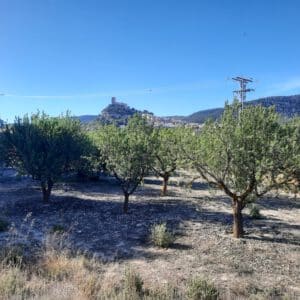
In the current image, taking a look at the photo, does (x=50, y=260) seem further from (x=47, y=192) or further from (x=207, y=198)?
(x=207, y=198)

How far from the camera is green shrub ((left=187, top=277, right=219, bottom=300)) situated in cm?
737

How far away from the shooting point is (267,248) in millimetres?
11500

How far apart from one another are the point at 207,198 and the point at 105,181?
1071 centimetres

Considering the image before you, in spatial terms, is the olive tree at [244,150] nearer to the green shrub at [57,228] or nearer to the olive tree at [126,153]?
the olive tree at [126,153]

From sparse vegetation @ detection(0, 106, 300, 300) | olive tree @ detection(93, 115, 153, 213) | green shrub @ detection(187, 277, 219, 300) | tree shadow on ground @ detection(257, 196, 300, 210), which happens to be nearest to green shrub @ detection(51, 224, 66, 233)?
sparse vegetation @ detection(0, 106, 300, 300)

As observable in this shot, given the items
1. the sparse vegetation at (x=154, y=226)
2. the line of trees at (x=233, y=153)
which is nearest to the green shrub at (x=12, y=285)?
the sparse vegetation at (x=154, y=226)

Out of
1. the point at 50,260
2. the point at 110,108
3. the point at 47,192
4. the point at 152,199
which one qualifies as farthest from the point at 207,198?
the point at 110,108

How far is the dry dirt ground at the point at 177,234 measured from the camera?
941 centimetres

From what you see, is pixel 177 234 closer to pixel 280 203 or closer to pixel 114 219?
pixel 114 219

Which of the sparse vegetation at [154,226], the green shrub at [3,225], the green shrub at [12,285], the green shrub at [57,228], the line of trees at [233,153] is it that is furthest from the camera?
the green shrub at [3,225]

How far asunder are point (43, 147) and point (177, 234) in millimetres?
9322

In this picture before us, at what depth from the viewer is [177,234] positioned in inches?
515

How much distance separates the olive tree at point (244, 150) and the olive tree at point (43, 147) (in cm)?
870

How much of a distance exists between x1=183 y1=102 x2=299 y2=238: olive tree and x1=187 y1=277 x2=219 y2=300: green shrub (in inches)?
180
